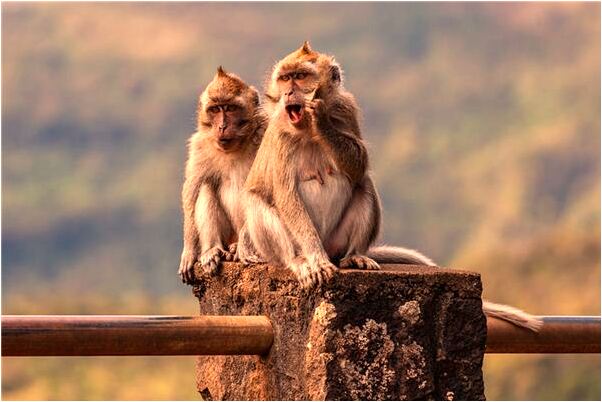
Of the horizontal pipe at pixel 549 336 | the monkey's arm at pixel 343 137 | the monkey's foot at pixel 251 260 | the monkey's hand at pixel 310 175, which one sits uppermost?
the monkey's arm at pixel 343 137

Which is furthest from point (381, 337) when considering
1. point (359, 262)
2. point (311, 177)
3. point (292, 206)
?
point (311, 177)

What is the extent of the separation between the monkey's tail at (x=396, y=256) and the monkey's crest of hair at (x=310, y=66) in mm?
983

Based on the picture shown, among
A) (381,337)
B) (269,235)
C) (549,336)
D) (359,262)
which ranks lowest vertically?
(381,337)

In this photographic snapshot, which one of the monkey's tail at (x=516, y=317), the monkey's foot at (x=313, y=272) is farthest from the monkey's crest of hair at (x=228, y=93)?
the monkey's tail at (x=516, y=317)

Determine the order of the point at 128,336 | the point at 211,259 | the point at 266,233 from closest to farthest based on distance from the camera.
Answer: the point at 128,336
the point at 266,233
the point at 211,259

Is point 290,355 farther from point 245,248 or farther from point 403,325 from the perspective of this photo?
point 245,248

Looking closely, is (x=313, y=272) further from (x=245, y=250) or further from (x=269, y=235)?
(x=245, y=250)

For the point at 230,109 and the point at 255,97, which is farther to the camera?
the point at 255,97

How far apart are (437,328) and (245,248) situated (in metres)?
1.85

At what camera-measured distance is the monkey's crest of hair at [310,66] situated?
7.47 meters

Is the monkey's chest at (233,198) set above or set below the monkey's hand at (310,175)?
above

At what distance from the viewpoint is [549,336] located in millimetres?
7035

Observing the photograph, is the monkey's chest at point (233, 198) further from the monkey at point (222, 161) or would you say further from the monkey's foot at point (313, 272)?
the monkey's foot at point (313, 272)

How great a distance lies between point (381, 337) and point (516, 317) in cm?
117
